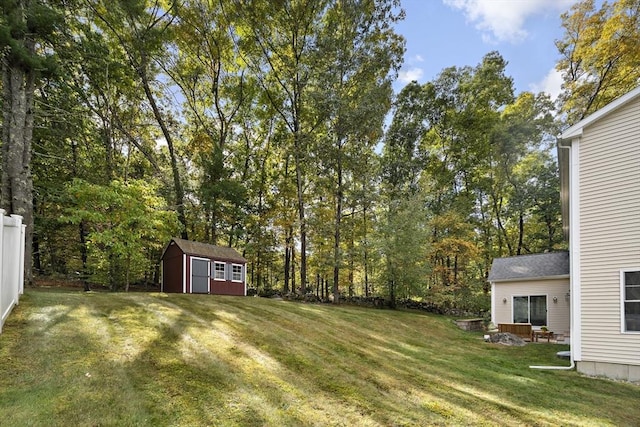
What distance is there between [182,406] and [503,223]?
26.9m

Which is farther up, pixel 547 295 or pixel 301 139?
pixel 301 139

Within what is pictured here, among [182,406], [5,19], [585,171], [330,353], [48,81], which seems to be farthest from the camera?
[48,81]

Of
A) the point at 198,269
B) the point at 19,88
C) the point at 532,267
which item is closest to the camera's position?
the point at 19,88

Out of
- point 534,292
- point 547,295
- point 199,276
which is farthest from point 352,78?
point 547,295

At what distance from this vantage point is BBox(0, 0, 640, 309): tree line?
15.0 metres

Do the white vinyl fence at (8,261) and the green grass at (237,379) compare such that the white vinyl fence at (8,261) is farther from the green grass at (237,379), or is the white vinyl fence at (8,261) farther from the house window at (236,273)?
the house window at (236,273)

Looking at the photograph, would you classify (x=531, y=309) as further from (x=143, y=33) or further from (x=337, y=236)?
(x=143, y=33)

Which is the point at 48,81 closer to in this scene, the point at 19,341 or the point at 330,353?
the point at 19,341

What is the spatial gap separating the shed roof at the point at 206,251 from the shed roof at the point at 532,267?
12.6m

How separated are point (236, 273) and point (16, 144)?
999 cm

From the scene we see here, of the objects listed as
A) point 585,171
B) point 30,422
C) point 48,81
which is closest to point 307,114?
point 48,81

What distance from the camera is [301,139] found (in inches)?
730

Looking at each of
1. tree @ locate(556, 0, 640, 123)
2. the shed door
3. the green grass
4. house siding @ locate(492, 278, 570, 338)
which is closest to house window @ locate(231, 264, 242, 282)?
the shed door

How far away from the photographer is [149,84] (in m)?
19.3
